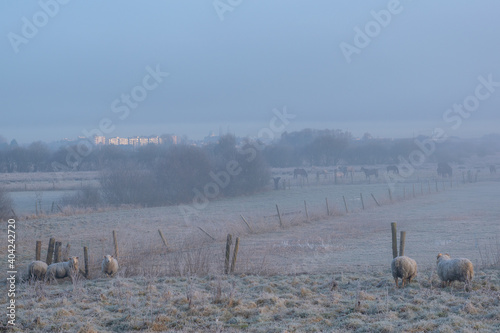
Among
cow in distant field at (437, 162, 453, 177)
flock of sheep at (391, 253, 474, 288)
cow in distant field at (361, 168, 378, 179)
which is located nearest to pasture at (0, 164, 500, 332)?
flock of sheep at (391, 253, 474, 288)

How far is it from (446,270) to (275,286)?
4.06m

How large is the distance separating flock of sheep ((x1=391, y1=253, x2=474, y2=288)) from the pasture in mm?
244

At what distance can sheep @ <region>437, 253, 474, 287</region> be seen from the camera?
11.0 metres

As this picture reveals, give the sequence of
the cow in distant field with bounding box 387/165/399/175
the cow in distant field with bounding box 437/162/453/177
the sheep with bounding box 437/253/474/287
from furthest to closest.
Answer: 1. the cow in distant field with bounding box 387/165/399/175
2. the cow in distant field with bounding box 437/162/453/177
3. the sheep with bounding box 437/253/474/287

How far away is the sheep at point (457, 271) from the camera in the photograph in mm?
11039

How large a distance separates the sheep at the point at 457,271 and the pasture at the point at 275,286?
9.8 inches

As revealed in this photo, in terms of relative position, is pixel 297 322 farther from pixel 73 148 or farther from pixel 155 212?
pixel 73 148

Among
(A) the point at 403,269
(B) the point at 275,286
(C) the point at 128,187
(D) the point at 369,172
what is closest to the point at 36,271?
(B) the point at 275,286

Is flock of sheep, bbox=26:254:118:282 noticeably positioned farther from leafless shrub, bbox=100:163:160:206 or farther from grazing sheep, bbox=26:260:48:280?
leafless shrub, bbox=100:163:160:206

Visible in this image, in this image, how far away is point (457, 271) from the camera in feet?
36.3

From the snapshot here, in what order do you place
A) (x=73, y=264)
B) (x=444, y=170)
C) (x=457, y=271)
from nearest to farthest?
(x=457, y=271), (x=73, y=264), (x=444, y=170)

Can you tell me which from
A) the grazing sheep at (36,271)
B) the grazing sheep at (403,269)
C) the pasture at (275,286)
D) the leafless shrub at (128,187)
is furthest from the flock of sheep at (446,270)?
the leafless shrub at (128,187)

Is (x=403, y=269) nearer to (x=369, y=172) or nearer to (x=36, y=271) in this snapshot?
(x=36, y=271)

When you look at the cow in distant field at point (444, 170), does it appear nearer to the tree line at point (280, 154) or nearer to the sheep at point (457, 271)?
the tree line at point (280, 154)
